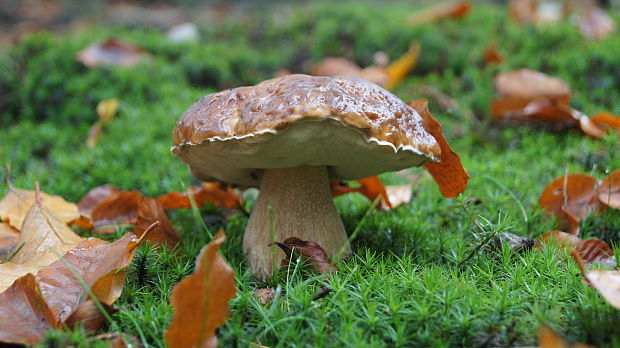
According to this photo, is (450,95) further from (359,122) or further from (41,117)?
(41,117)

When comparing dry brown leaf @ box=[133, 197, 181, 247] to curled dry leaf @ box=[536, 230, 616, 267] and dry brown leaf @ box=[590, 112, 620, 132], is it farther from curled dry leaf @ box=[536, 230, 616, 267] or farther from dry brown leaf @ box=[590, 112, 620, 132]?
dry brown leaf @ box=[590, 112, 620, 132]

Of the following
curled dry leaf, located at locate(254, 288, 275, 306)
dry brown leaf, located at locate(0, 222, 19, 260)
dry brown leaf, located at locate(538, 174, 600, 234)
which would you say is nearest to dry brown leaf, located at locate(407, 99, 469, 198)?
dry brown leaf, located at locate(538, 174, 600, 234)

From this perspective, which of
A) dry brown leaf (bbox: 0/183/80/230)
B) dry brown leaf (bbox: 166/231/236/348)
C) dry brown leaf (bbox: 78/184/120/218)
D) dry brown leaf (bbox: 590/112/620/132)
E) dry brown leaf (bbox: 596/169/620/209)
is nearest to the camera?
dry brown leaf (bbox: 166/231/236/348)

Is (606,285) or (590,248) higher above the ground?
(606,285)

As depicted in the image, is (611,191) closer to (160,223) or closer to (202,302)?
(202,302)

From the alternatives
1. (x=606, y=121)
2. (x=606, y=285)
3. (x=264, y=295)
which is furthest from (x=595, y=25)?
(x=264, y=295)

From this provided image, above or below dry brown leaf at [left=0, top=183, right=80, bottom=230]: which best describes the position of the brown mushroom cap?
above
